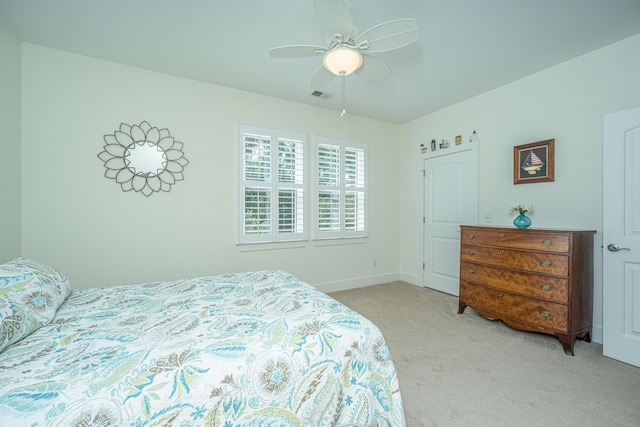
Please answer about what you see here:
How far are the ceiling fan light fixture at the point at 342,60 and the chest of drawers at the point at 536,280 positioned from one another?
2.21 meters

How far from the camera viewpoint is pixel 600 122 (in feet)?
8.04

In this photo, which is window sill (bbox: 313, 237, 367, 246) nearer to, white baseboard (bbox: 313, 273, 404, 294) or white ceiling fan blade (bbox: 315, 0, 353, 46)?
white baseboard (bbox: 313, 273, 404, 294)

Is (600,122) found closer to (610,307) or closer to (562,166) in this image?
(562,166)

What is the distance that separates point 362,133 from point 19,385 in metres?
4.21

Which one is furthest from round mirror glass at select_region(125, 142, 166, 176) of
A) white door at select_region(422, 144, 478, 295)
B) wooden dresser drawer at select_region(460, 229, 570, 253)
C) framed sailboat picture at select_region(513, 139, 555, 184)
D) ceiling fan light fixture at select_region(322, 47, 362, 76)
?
framed sailboat picture at select_region(513, 139, 555, 184)

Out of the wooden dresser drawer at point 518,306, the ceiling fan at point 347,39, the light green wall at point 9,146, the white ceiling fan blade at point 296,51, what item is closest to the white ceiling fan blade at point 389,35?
the ceiling fan at point 347,39

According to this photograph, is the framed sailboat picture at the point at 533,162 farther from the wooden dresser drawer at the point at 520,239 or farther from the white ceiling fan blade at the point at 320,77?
the white ceiling fan blade at the point at 320,77

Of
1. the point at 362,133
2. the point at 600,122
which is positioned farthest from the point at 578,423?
the point at 362,133

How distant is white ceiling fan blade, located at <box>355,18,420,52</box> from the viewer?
5.12ft

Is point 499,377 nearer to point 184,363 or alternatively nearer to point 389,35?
point 184,363

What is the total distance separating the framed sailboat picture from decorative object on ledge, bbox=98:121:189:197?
3873mm

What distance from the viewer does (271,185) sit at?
350 cm

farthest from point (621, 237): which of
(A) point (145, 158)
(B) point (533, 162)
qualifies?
(A) point (145, 158)

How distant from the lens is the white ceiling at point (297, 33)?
195cm
